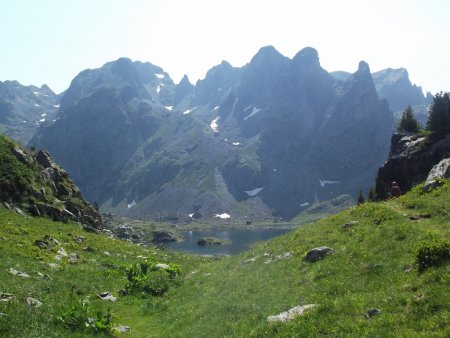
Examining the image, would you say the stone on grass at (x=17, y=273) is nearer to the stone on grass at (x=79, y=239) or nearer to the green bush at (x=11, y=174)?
the stone on grass at (x=79, y=239)

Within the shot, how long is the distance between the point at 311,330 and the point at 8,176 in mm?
44040

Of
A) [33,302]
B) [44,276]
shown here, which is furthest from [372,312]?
[44,276]

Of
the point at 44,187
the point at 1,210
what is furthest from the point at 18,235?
the point at 44,187

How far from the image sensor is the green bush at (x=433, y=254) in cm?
1678

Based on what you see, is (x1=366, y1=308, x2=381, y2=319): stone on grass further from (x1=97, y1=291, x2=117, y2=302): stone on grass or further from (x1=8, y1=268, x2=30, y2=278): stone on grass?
(x1=8, y1=268, x2=30, y2=278): stone on grass

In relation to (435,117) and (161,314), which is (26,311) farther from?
(435,117)

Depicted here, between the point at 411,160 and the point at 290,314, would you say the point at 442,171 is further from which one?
the point at 411,160

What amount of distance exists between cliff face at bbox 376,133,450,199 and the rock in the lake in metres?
50.5

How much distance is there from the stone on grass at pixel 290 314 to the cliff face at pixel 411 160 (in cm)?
5774

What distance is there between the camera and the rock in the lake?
2368cm

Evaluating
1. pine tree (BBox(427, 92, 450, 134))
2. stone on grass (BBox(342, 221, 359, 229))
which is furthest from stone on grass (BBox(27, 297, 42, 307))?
pine tree (BBox(427, 92, 450, 134))

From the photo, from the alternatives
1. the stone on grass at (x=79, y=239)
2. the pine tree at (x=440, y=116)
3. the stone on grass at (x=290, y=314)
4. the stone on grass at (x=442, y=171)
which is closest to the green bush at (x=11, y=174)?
the stone on grass at (x=79, y=239)

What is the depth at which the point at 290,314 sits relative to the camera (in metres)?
16.9

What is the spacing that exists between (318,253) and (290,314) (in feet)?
24.7
